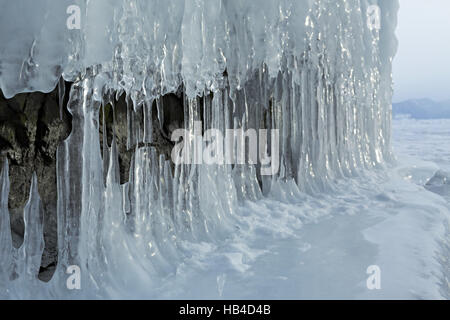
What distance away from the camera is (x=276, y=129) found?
509 cm

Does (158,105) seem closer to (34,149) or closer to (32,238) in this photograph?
(34,149)

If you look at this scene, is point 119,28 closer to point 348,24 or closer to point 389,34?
point 348,24

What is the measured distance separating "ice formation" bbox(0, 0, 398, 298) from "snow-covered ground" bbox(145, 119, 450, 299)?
0.74ft

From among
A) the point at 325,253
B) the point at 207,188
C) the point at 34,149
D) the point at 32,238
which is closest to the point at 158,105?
the point at 207,188

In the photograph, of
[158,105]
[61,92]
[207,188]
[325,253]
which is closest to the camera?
[61,92]

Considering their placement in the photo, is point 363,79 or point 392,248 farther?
Result: point 363,79

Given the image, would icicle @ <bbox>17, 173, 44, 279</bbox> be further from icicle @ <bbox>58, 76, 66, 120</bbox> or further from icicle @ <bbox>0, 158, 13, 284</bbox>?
icicle @ <bbox>58, 76, 66, 120</bbox>

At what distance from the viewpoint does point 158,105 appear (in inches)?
131

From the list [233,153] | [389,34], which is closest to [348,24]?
[389,34]

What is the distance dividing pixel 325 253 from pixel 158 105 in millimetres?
1897

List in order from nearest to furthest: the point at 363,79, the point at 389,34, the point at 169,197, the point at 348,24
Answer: the point at 169,197 < the point at 348,24 < the point at 363,79 < the point at 389,34

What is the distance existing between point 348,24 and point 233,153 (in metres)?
3.64

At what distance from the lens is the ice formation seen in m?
2.23

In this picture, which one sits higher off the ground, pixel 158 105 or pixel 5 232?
pixel 158 105
